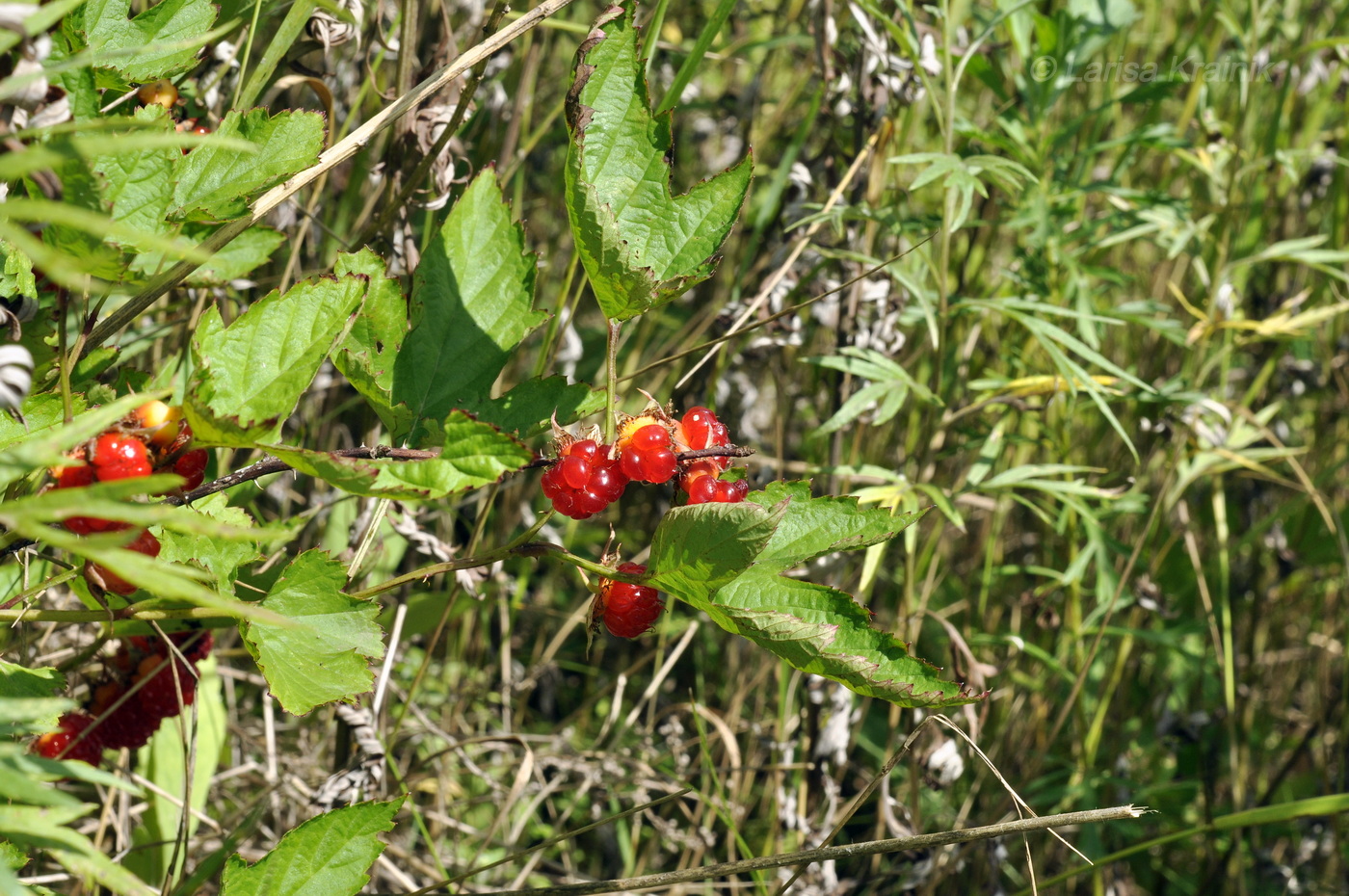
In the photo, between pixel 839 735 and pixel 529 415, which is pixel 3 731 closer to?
pixel 529 415

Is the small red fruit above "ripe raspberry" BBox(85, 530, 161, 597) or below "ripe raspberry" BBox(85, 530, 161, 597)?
above

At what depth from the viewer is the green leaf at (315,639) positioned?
715 mm

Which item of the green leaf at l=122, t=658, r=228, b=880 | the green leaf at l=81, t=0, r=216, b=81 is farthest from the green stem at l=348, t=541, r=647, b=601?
the green leaf at l=122, t=658, r=228, b=880

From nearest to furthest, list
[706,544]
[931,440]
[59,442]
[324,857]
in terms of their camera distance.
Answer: [59,442] → [706,544] → [324,857] → [931,440]

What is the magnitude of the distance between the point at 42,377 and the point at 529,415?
0.41 m

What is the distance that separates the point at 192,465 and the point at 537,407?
0.84 feet

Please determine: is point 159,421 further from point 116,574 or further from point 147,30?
→ point 147,30

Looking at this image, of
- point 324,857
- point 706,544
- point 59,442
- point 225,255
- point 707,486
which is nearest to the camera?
point 59,442

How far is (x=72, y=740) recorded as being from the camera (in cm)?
100

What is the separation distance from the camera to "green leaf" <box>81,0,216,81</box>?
0.78m

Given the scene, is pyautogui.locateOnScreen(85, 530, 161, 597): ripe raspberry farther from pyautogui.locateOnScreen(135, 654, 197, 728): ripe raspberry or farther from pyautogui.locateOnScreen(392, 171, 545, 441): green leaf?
pyautogui.locateOnScreen(135, 654, 197, 728): ripe raspberry

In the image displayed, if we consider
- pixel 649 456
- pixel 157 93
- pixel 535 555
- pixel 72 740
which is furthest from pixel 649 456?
pixel 72 740

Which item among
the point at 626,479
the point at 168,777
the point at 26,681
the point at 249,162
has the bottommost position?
the point at 168,777

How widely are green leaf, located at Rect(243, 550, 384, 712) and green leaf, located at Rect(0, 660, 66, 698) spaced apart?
0.16 m
